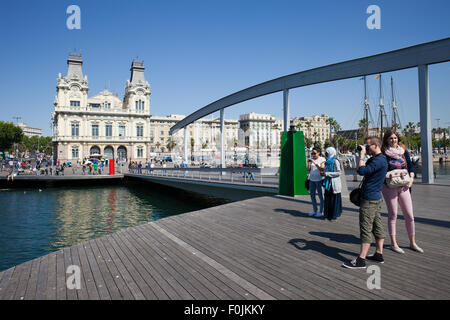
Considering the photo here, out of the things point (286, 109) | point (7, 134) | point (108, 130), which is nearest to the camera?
point (286, 109)

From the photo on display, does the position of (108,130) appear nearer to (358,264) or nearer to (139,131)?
(139,131)

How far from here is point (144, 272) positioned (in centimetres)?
463

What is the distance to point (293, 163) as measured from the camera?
10914 mm

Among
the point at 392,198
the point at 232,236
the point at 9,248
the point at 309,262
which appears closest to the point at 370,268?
the point at 309,262

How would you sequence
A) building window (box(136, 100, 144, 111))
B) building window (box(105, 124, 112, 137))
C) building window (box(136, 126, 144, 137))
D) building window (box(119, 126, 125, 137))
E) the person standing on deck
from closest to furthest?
1. the person standing on deck
2. building window (box(105, 124, 112, 137))
3. building window (box(119, 126, 125, 137))
4. building window (box(136, 126, 144, 137))
5. building window (box(136, 100, 144, 111))

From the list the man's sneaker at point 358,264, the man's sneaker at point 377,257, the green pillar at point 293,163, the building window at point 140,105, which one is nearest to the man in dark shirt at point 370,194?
the man's sneaker at point 358,264

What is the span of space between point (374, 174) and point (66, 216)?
18.8 metres

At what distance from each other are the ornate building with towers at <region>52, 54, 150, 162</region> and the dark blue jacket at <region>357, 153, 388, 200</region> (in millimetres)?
66705

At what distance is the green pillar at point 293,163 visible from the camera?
1087 centimetres

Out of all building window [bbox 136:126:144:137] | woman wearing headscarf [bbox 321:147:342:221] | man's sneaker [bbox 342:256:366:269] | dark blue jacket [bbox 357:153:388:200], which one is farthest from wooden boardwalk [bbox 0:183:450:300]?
building window [bbox 136:126:144:137]

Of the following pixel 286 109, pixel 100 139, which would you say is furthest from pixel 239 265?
pixel 100 139

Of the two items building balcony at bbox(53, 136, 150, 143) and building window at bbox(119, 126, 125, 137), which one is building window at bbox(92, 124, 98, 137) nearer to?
building balcony at bbox(53, 136, 150, 143)

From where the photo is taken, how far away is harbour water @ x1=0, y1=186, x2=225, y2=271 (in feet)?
39.8
